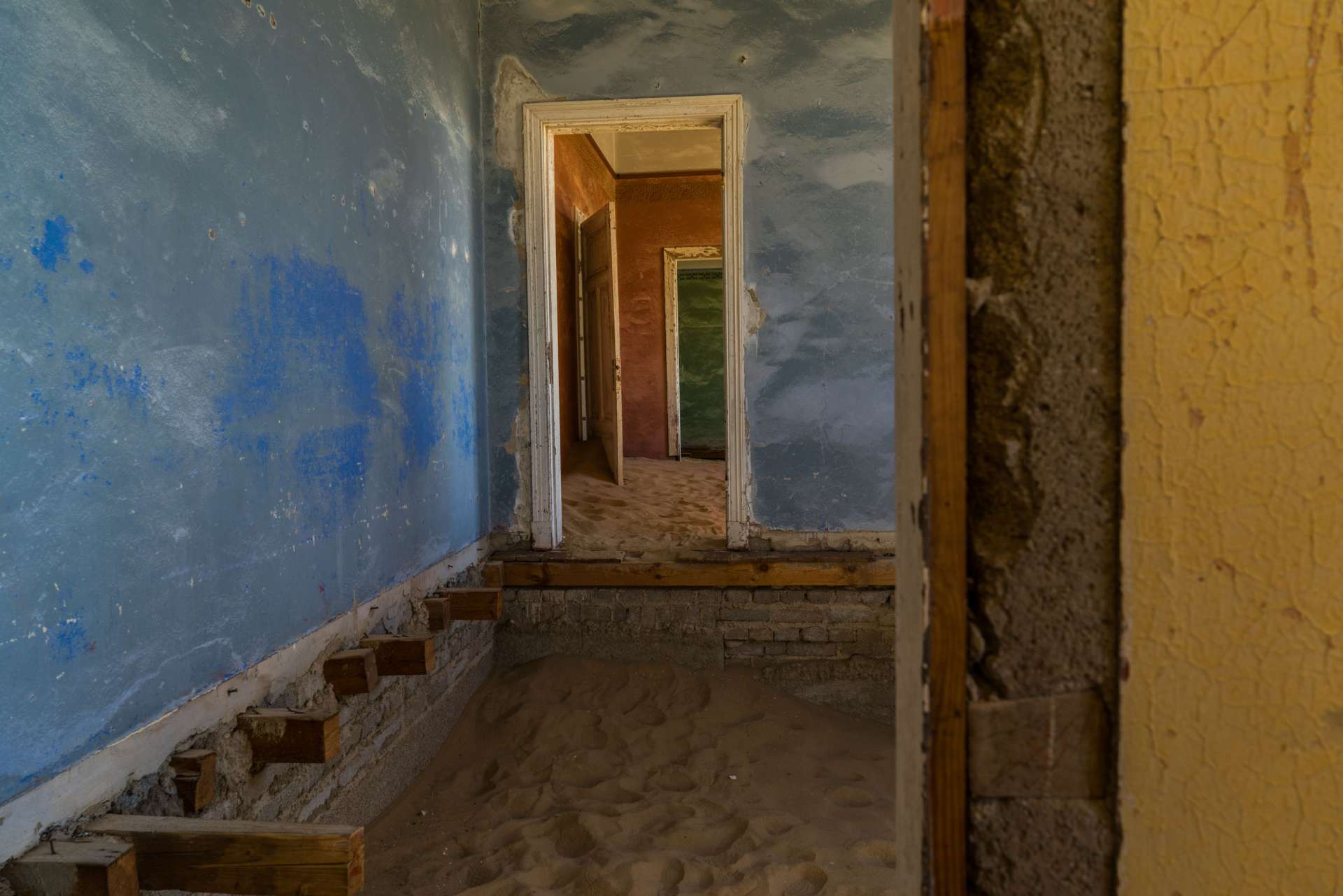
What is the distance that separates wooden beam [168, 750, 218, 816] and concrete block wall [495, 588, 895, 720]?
252 centimetres

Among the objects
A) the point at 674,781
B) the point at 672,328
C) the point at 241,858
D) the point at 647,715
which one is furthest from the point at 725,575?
the point at 672,328

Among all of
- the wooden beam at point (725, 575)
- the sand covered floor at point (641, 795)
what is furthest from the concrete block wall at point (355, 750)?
the wooden beam at point (725, 575)

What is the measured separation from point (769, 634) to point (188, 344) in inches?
126

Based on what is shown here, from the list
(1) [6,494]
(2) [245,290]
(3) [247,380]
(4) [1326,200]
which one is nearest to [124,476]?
(1) [6,494]

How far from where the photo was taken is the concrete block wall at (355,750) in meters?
2.06

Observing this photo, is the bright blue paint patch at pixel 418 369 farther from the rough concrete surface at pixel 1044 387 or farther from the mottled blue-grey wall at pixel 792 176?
the rough concrete surface at pixel 1044 387

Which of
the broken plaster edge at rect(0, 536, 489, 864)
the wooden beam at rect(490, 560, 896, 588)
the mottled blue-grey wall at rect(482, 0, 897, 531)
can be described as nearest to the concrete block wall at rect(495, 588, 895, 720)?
the wooden beam at rect(490, 560, 896, 588)

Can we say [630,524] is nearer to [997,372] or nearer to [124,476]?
[124,476]

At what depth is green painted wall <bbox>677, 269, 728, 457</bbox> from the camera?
12.3m

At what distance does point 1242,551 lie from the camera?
78 centimetres

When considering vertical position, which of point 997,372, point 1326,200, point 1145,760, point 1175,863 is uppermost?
point 1326,200

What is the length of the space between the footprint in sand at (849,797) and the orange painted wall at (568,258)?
13.3 feet

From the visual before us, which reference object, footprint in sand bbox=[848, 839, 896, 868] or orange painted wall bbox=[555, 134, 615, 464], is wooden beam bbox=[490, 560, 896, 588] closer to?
footprint in sand bbox=[848, 839, 896, 868]

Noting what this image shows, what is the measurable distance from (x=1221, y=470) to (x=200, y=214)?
7.30ft
